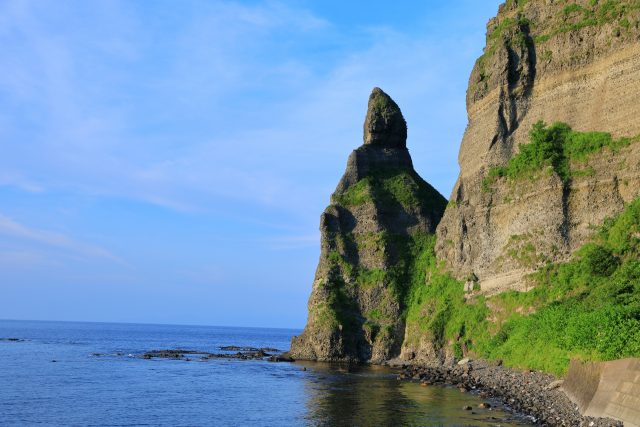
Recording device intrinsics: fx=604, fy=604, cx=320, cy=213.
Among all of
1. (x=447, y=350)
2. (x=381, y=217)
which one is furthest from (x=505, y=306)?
(x=381, y=217)

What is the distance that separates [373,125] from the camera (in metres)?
102

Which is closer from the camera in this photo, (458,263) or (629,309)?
(629,309)

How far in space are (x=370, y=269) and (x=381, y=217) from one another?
8373 mm

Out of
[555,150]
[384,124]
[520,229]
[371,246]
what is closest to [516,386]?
[520,229]

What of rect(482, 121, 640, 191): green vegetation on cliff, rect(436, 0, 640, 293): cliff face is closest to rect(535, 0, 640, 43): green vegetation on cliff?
rect(436, 0, 640, 293): cliff face

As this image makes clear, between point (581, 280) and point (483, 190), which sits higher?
point (483, 190)

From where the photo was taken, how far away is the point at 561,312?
159 ft

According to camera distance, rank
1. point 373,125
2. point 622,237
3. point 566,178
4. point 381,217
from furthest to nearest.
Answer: point 373,125
point 381,217
point 566,178
point 622,237

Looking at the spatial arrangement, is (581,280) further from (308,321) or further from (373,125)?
(373,125)

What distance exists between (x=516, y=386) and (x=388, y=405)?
9.64 meters

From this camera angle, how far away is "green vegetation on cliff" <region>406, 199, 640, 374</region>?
1433 inches

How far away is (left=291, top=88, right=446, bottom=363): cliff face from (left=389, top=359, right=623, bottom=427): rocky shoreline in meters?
16.2

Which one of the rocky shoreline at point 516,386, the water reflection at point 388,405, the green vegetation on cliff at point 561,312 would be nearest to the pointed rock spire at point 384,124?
the green vegetation on cliff at point 561,312

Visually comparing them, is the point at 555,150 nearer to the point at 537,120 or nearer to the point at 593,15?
the point at 537,120
